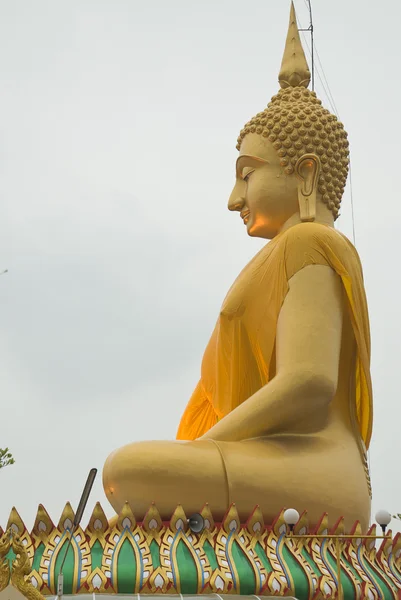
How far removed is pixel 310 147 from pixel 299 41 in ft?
4.86

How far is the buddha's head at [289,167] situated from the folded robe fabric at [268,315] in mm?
431

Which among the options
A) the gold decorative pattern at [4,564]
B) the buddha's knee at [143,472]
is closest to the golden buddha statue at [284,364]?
the buddha's knee at [143,472]

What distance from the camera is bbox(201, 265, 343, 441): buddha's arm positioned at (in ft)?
30.9

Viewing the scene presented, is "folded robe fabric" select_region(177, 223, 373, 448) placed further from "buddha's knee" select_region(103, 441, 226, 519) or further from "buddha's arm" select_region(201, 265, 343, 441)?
"buddha's knee" select_region(103, 441, 226, 519)

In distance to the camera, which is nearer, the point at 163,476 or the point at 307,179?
the point at 163,476

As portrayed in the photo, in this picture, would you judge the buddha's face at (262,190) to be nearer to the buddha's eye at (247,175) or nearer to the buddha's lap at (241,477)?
the buddha's eye at (247,175)

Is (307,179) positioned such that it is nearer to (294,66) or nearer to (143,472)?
(294,66)

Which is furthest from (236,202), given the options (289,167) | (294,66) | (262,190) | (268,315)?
(294,66)

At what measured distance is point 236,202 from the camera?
1102 cm

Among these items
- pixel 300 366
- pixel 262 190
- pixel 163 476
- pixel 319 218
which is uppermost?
pixel 262 190

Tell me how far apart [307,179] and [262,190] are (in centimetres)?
41

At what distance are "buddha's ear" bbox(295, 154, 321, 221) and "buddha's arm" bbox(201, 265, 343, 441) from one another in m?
0.81

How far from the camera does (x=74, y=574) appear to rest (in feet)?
25.7

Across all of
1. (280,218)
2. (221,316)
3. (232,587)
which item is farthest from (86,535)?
(280,218)
